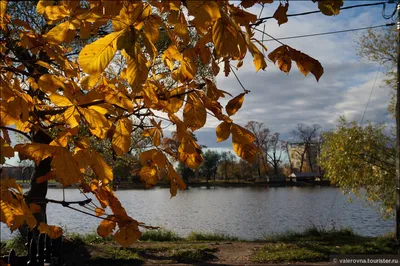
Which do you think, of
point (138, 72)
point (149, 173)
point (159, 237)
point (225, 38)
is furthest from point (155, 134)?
point (159, 237)

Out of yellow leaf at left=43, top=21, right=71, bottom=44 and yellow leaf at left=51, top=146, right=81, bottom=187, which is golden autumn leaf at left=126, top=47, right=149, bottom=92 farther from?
yellow leaf at left=43, top=21, right=71, bottom=44

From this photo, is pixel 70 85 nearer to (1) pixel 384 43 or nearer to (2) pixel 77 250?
(2) pixel 77 250

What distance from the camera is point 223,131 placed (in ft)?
4.15

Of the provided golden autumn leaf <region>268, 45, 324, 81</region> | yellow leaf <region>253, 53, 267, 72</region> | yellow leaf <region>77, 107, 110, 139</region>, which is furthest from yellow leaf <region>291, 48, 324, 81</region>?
yellow leaf <region>77, 107, 110, 139</region>

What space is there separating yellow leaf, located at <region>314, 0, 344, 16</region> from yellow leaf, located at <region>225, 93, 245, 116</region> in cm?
36

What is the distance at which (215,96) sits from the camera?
53.9 inches

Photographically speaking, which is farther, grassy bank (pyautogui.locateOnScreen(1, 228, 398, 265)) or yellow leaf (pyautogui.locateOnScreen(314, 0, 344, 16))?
grassy bank (pyautogui.locateOnScreen(1, 228, 398, 265))

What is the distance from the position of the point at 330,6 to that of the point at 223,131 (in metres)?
0.49

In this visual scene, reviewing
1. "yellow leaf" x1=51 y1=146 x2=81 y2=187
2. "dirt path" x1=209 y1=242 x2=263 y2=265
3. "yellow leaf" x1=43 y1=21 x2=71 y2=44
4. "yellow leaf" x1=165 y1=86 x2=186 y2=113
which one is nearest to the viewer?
"yellow leaf" x1=51 y1=146 x2=81 y2=187

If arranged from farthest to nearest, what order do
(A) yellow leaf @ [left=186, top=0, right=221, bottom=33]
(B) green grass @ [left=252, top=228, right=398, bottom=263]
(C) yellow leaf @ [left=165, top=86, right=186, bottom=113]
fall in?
(B) green grass @ [left=252, top=228, right=398, bottom=263]
(C) yellow leaf @ [left=165, top=86, right=186, bottom=113]
(A) yellow leaf @ [left=186, top=0, right=221, bottom=33]

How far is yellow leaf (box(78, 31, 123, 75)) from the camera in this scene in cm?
100

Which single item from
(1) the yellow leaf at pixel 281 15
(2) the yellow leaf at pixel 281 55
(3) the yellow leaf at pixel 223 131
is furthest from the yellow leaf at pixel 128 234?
(1) the yellow leaf at pixel 281 15

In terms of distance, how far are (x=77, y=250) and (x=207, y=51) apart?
962 cm

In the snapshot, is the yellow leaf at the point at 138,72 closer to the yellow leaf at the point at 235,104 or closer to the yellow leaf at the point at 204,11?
the yellow leaf at the point at 204,11
